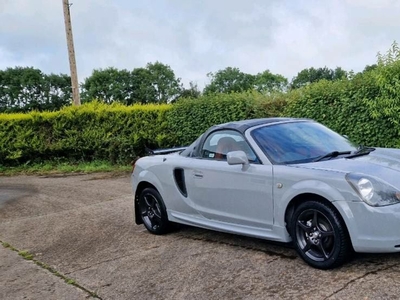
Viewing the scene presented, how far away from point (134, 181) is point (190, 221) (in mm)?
1294

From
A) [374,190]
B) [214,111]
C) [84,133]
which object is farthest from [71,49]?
[374,190]

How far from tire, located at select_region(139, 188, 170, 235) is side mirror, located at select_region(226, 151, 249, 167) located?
1591mm

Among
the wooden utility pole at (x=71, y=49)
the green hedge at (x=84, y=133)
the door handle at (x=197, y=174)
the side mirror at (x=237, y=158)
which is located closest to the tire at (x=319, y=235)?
the side mirror at (x=237, y=158)

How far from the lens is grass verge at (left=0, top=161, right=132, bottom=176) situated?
14.9 m

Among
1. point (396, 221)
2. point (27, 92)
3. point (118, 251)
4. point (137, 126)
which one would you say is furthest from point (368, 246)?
point (27, 92)

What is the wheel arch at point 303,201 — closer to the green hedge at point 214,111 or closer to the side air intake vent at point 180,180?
the side air intake vent at point 180,180

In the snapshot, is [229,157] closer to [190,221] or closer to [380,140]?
[190,221]

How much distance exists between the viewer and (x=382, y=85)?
859 cm

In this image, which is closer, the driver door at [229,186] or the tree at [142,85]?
the driver door at [229,186]

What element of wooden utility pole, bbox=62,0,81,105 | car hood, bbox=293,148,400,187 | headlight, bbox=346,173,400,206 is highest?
wooden utility pole, bbox=62,0,81,105

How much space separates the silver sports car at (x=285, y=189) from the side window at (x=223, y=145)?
12 mm

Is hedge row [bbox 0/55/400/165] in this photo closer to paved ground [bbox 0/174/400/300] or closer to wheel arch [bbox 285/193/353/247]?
paved ground [bbox 0/174/400/300]

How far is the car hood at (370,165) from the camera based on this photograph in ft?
13.5

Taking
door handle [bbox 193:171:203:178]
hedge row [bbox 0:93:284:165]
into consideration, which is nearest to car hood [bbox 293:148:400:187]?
door handle [bbox 193:171:203:178]
